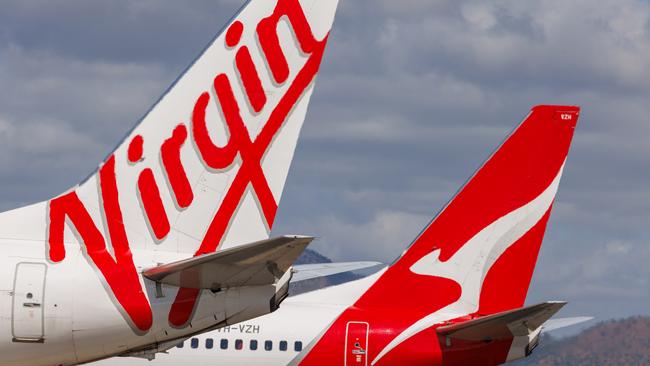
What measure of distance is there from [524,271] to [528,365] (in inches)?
734

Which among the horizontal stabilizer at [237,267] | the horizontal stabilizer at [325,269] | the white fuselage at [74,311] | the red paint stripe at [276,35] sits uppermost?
the red paint stripe at [276,35]

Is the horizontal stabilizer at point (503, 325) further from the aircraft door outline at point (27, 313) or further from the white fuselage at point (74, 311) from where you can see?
the aircraft door outline at point (27, 313)

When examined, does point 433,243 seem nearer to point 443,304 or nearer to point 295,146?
point 443,304

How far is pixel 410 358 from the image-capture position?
1289 inches

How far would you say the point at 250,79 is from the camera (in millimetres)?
21422

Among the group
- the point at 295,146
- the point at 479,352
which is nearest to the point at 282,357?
the point at 479,352

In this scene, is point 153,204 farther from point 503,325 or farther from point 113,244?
point 503,325

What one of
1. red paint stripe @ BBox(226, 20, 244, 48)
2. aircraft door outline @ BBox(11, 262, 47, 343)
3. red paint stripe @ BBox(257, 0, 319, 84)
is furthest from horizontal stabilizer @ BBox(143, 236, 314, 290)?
red paint stripe @ BBox(226, 20, 244, 48)

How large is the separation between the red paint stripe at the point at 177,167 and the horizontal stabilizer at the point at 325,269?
63.6 ft

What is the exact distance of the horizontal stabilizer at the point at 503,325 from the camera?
99.6ft

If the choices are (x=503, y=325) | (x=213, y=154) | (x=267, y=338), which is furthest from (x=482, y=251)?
(x=213, y=154)

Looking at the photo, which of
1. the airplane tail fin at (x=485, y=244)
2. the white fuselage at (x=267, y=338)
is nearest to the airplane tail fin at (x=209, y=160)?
the airplane tail fin at (x=485, y=244)

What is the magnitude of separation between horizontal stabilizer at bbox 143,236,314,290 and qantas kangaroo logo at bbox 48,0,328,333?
1.04 metres

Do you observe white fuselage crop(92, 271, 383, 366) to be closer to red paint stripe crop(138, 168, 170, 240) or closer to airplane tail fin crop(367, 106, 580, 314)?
airplane tail fin crop(367, 106, 580, 314)
